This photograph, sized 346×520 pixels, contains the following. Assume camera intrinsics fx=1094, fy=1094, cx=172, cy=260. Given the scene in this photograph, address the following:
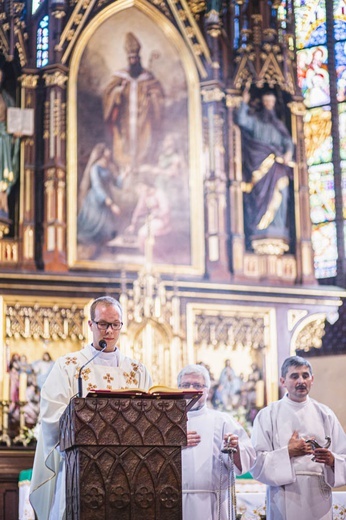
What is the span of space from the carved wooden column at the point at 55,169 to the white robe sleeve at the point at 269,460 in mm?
5704

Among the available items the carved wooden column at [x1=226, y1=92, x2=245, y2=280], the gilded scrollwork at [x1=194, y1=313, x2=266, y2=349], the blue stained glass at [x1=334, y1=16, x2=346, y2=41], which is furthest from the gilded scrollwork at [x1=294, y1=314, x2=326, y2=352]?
the blue stained glass at [x1=334, y1=16, x2=346, y2=41]

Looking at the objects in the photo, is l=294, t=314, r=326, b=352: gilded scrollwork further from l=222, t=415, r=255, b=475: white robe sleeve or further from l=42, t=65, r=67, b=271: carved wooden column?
l=222, t=415, r=255, b=475: white robe sleeve

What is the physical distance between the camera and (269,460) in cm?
759

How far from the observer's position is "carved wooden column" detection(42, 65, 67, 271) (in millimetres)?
13188

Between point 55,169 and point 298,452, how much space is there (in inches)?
267

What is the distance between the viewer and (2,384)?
12375 millimetres

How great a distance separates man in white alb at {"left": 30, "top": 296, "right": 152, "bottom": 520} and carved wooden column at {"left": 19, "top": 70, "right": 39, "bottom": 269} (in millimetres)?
6412

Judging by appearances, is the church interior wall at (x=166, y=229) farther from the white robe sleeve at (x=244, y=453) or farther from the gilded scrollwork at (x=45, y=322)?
the white robe sleeve at (x=244, y=453)

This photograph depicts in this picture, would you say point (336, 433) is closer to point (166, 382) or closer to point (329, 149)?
point (166, 382)

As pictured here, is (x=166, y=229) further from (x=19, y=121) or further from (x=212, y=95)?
(x=19, y=121)

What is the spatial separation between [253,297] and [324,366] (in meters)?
1.56

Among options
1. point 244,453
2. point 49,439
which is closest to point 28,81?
point 244,453

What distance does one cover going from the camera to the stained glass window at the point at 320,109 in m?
16.1

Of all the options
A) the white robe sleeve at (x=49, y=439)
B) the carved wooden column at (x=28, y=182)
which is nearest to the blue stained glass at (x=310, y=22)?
the carved wooden column at (x=28, y=182)
